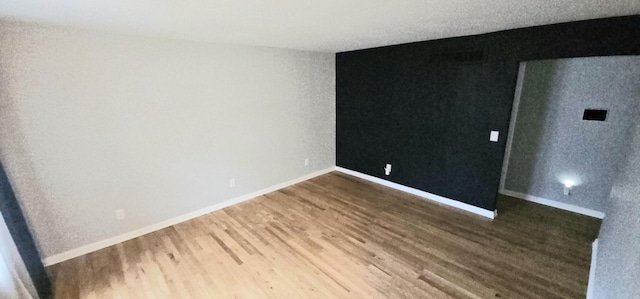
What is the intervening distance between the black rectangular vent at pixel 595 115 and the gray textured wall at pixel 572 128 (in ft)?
0.14

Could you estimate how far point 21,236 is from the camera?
199 cm

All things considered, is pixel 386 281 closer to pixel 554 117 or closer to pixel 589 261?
pixel 589 261

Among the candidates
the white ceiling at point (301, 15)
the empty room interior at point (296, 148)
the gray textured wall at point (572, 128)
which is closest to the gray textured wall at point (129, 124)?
the empty room interior at point (296, 148)

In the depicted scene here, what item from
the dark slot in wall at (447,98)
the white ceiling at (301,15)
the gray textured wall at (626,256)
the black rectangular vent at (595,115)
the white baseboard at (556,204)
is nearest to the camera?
the gray textured wall at (626,256)

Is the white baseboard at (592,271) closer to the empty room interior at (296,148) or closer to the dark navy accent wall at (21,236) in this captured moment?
the empty room interior at (296,148)

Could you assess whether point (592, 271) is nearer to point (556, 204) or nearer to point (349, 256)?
point (556, 204)

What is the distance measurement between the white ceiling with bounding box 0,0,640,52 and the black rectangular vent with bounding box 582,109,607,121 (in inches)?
58.5

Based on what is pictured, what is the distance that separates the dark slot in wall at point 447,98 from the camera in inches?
96.3

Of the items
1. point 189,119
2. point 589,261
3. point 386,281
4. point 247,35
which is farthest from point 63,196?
point 589,261

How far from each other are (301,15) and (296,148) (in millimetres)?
2642

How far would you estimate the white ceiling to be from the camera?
166 centimetres

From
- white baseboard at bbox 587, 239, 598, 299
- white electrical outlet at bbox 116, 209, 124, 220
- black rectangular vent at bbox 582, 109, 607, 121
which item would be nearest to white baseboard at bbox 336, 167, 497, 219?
white baseboard at bbox 587, 239, 598, 299

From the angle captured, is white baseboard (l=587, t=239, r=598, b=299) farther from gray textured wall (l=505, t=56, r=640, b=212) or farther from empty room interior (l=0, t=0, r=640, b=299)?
gray textured wall (l=505, t=56, r=640, b=212)

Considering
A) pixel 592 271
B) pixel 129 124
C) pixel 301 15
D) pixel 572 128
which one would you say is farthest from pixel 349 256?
pixel 572 128
